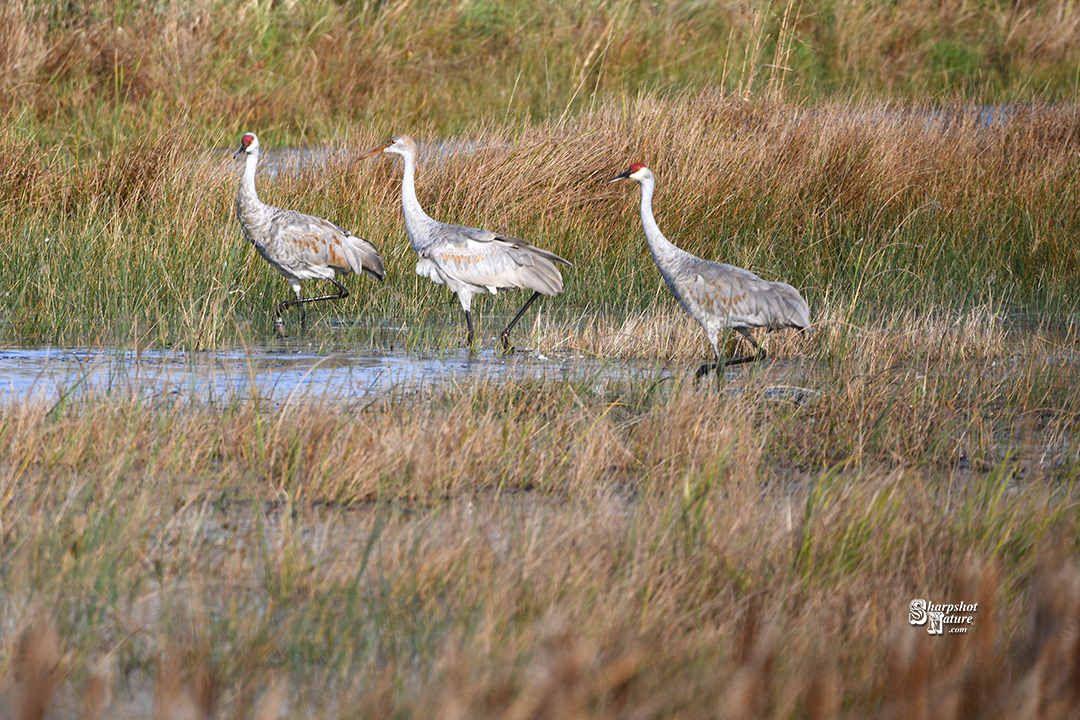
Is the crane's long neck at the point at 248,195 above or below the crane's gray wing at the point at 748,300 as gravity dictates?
below

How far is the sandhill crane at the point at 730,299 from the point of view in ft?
18.5

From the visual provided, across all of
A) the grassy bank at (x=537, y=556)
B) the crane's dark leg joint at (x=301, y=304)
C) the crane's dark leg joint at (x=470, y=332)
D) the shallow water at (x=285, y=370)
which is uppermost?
the grassy bank at (x=537, y=556)

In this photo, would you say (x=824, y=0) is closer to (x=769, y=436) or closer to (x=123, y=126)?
(x=123, y=126)

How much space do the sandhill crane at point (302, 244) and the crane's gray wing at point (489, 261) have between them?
A: 0.82m

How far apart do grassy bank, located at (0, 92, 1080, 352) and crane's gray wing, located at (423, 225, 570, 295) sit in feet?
1.48

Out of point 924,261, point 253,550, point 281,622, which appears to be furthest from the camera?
point 924,261

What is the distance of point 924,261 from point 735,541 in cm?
589

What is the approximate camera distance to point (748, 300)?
5680mm

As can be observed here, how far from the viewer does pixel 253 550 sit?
3.07 metres

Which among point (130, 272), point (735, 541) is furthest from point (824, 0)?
point (735, 541)

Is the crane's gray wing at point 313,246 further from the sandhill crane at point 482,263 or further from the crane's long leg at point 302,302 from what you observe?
the sandhill crane at point 482,263

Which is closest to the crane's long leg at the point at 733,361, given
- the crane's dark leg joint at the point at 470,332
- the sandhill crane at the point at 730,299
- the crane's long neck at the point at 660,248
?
the sandhill crane at the point at 730,299

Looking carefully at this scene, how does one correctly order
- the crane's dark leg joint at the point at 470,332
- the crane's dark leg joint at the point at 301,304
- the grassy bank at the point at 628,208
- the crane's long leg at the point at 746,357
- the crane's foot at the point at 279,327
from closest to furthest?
the crane's long leg at the point at 746,357, the crane's dark leg joint at the point at 470,332, the crane's foot at the point at 279,327, the crane's dark leg joint at the point at 301,304, the grassy bank at the point at 628,208

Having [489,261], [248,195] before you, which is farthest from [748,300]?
[248,195]
